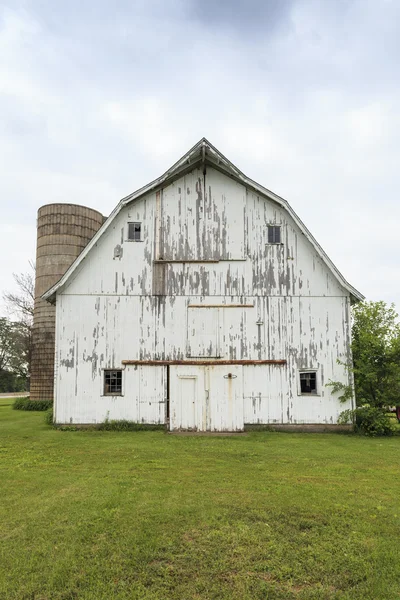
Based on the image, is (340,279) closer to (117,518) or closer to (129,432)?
(129,432)

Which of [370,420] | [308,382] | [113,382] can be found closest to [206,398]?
[113,382]

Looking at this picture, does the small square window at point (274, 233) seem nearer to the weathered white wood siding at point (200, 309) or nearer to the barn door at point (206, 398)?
the weathered white wood siding at point (200, 309)

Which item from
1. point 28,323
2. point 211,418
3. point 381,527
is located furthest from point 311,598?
point 28,323

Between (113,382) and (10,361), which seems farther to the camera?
(10,361)

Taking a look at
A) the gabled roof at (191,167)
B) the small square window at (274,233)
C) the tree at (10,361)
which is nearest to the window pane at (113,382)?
the gabled roof at (191,167)

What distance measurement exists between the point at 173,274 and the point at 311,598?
1210 centimetres

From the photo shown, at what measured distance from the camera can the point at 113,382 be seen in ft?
50.0

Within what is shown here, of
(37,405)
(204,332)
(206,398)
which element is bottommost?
(37,405)

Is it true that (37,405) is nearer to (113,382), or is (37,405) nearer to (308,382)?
(113,382)

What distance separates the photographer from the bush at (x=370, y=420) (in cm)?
1452

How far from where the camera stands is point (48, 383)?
77.0 feet

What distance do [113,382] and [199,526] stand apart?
985cm

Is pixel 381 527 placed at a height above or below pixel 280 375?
below

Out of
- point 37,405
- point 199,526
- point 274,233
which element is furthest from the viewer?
point 37,405
